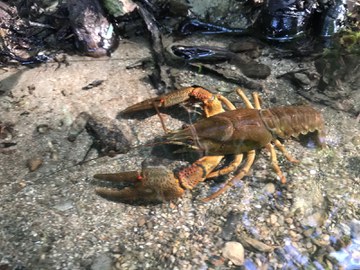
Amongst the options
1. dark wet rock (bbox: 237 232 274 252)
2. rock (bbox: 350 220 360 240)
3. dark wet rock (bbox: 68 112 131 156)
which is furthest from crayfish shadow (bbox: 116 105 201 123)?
rock (bbox: 350 220 360 240)

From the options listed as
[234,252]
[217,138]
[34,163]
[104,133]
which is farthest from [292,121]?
[34,163]

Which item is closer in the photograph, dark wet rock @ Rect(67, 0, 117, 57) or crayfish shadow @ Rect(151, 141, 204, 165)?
crayfish shadow @ Rect(151, 141, 204, 165)

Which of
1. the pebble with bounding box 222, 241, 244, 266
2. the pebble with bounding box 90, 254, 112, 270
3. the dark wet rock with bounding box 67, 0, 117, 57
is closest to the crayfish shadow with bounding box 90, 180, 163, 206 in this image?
the pebble with bounding box 90, 254, 112, 270

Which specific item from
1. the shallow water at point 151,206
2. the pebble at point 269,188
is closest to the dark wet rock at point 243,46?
the shallow water at point 151,206

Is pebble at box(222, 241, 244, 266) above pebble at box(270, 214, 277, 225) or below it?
below

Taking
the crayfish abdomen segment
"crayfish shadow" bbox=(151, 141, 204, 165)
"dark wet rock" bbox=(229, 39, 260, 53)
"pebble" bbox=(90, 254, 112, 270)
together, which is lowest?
"pebble" bbox=(90, 254, 112, 270)

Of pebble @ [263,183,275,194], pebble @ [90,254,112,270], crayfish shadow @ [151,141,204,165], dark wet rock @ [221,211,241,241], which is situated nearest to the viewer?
pebble @ [90,254,112,270]

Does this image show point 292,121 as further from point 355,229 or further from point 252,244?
point 252,244

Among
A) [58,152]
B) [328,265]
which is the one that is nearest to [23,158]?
[58,152]

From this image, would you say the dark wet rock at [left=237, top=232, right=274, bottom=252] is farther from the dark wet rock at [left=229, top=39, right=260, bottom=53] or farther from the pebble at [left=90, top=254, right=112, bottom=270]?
the dark wet rock at [left=229, top=39, right=260, bottom=53]

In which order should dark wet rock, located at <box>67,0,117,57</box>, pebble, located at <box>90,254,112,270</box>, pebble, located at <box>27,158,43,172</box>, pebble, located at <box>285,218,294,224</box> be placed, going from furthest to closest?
1. dark wet rock, located at <box>67,0,117,57</box>
2. pebble, located at <box>27,158,43,172</box>
3. pebble, located at <box>285,218,294,224</box>
4. pebble, located at <box>90,254,112,270</box>
